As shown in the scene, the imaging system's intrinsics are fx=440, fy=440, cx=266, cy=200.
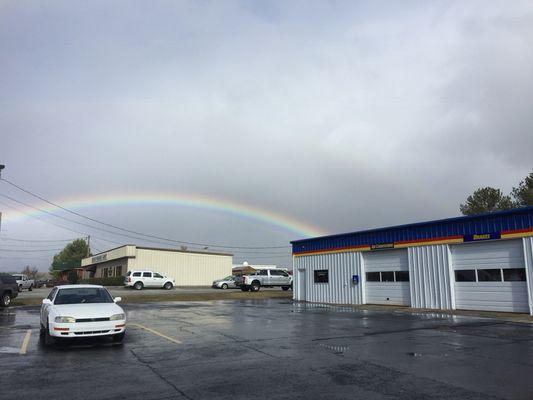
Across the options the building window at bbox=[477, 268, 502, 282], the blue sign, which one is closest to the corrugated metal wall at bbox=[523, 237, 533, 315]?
the blue sign

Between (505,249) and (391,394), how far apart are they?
632 inches

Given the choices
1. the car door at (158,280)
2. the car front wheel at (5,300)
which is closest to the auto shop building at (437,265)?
the car front wheel at (5,300)

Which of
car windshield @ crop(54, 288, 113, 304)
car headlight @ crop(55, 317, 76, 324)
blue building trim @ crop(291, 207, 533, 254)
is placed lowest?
car headlight @ crop(55, 317, 76, 324)

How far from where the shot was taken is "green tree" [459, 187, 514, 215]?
4976 cm

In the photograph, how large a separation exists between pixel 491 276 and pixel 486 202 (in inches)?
1362

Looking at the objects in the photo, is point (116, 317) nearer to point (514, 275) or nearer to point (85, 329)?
point (85, 329)

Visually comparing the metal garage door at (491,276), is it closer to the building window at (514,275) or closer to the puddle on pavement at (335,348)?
the building window at (514,275)

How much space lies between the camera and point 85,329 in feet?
33.6

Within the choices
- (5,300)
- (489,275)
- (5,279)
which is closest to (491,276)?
(489,275)

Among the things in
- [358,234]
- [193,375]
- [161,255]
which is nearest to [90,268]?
[161,255]

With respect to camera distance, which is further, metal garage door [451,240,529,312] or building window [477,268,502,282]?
building window [477,268,502,282]

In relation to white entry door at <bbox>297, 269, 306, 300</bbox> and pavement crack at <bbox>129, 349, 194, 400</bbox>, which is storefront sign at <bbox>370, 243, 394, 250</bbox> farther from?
pavement crack at <bbox>129, 349, 194, 400</bbox>

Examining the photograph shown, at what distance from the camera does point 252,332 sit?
1300 centimetres

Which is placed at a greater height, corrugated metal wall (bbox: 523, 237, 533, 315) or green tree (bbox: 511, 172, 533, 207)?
green tree (bbox: 511, 172, 533, 207)
